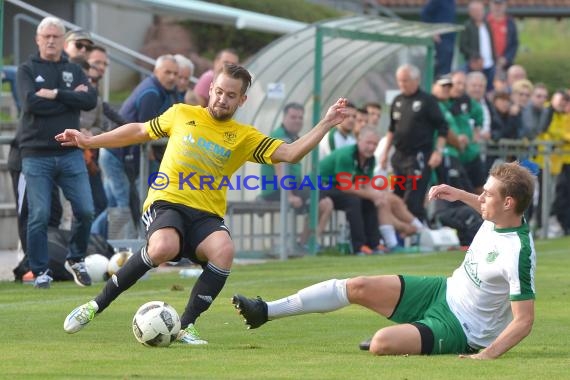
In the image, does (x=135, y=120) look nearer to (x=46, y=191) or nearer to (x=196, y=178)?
(x=46, y=191)

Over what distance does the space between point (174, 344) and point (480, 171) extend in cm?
1256

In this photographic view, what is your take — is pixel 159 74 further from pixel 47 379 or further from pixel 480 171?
pixel 47 379

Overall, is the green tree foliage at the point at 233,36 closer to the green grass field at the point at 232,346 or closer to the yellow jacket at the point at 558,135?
A: the yellow jacket at the point at 558,135

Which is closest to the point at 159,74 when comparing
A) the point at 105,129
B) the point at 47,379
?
the point at 105,129

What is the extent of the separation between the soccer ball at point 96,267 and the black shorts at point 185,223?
4.76 m

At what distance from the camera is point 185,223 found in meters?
10.0

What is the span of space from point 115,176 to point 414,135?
201 inches

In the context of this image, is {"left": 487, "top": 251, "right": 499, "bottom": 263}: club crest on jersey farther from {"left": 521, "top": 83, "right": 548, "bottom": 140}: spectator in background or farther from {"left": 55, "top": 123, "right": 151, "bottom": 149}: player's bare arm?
{"left": 521, "top": 83, "right": 548, "bottom": 140}: spectator in background

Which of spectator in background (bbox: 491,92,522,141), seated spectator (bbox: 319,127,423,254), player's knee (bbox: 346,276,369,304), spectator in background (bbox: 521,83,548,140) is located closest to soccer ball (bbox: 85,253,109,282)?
seated spectator (bbox: 319,127,423,254)

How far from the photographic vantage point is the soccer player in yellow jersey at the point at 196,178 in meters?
9.77

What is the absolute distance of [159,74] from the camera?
635 inches

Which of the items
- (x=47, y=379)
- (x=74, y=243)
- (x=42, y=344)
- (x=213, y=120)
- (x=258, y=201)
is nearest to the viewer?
(x=47, y=379)

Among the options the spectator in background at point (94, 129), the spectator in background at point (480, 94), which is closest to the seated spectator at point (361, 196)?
the spectator in background at point (480, 94)

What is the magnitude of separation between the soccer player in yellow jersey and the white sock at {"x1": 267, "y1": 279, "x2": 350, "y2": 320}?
0.63 meters
